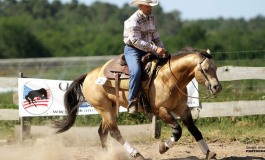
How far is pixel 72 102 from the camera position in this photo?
10.8 metres

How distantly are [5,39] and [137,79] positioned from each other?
55.1 metres

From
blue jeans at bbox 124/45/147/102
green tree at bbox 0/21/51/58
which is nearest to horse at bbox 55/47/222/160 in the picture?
blue jeans at bbox 124/45/147/102

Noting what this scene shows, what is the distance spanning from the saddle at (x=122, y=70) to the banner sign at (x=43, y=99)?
255 centimetres

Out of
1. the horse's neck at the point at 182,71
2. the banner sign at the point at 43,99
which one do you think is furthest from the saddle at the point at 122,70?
the banner sign at the point at 43,99

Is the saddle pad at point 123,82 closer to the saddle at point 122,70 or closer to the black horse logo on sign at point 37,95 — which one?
the saddle at point 122,70

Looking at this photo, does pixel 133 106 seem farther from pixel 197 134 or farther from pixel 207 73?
pixel 207 73

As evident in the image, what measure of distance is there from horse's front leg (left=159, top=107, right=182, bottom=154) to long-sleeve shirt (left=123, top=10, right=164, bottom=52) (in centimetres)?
95

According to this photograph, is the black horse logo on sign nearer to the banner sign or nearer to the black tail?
the banner sign

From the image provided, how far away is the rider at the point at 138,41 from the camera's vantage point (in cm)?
926

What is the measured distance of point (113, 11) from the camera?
131 meters

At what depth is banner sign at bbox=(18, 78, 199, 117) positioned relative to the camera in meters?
12.3

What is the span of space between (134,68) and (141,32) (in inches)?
26.0

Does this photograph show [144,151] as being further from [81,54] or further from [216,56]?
[81,54]

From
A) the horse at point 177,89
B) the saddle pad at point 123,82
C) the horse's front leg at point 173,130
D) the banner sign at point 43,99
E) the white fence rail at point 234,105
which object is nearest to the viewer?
the horse at point 177,89
